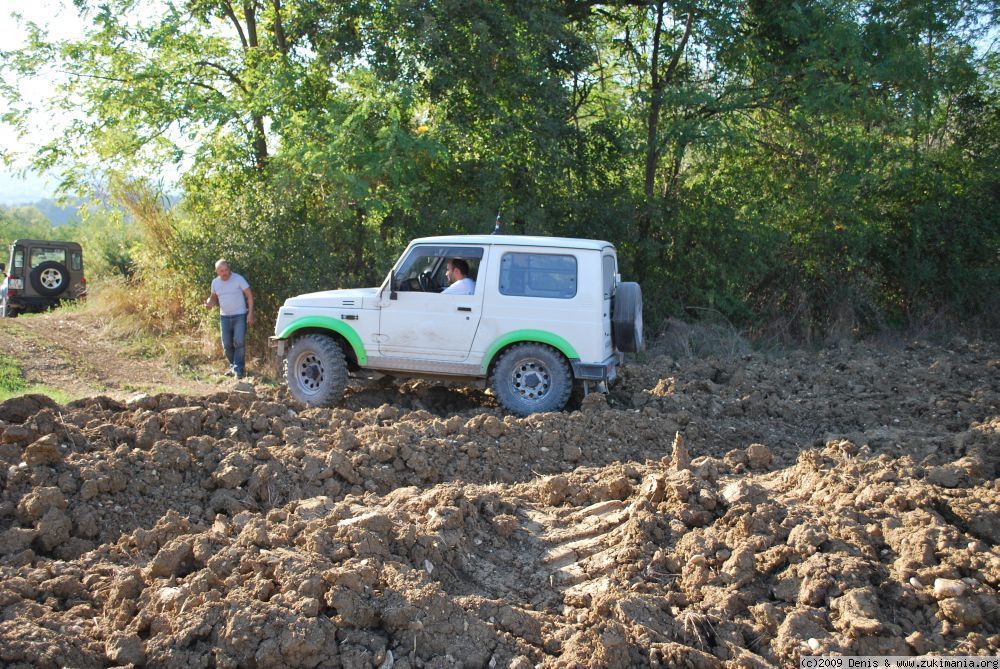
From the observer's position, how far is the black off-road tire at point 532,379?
29.1ft

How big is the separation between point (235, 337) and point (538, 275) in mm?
4859

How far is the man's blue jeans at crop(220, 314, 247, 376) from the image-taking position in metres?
→ 11.5

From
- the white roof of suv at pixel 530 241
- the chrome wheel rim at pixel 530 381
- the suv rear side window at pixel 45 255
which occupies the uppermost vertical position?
the suv rear side window at pixel 45 255

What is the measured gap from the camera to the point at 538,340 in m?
8.86

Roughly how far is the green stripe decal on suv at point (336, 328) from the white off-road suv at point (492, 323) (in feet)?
0.04

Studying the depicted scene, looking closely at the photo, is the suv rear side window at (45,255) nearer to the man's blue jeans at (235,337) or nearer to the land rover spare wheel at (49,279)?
the land rover spare wheel at (49,279)

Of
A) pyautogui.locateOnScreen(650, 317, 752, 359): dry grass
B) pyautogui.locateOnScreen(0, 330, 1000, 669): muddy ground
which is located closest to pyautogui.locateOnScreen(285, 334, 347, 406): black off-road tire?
pyautogui.locateOnScreen(0, 330, 1000, 669): muddy ground

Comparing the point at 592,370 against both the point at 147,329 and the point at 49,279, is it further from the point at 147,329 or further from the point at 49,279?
→ the point at 49,279

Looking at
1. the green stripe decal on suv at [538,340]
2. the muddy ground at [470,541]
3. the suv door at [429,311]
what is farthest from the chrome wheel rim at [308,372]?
the green stripe decal on suv at [538,340]

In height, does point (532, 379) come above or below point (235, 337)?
below

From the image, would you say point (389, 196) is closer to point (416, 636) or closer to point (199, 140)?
point (199, 140)

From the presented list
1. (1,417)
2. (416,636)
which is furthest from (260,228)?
(416,636)

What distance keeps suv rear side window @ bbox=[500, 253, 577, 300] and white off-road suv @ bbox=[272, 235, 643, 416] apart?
1cm

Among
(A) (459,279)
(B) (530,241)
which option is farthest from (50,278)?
(B) (530,241)
